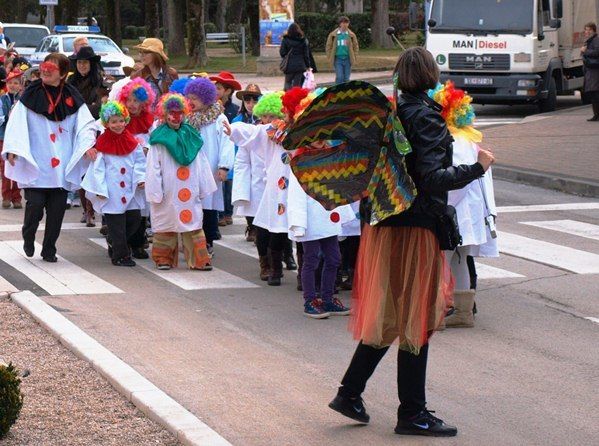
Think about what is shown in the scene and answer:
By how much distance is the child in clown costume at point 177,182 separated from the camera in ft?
35.3

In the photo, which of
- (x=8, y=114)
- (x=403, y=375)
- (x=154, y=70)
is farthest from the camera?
(x=8, y=114)

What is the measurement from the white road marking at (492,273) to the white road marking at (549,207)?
11.6 ft

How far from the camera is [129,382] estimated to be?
6707mm

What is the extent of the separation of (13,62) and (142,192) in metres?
6.78

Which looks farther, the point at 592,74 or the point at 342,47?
the point at 342,47

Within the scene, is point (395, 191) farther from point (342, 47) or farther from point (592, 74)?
point (342, 47)

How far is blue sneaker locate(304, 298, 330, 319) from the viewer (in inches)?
353

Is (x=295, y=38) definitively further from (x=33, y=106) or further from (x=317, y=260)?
(x=317, y=260)

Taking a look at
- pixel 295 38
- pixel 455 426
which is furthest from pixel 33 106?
pixel 295 38

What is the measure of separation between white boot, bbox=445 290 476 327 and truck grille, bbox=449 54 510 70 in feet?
52.8

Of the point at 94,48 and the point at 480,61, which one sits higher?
the point at 94,48

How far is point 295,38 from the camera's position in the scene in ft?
90.3

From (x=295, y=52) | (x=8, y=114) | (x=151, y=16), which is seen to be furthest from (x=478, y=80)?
(x=151, y=16)

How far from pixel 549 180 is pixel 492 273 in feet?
19.8
